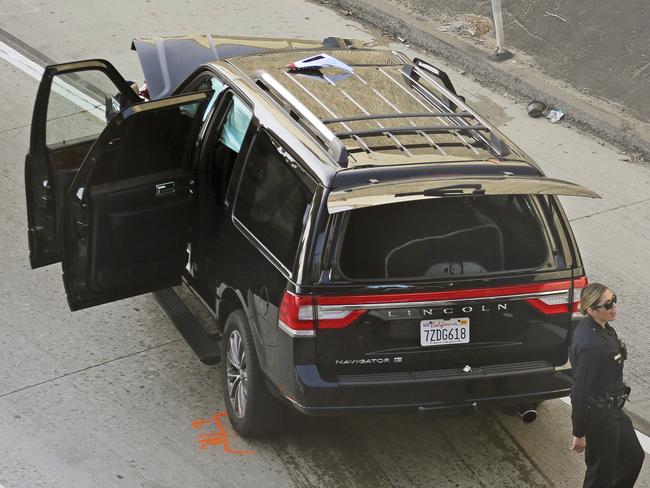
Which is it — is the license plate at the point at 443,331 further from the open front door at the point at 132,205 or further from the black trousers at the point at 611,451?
the open front door at the point at 132,205

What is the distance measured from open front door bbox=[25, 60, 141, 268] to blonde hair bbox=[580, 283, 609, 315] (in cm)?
346

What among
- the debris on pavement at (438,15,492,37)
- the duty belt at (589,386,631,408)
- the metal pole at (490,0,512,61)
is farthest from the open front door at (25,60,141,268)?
the debris on pavement at (438,15,492,37)

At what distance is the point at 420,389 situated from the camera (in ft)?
21.2

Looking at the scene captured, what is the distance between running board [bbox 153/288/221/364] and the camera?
24.8 ft

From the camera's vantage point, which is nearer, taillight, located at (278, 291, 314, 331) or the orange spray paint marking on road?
taillight, located at (278, 291, 314, 331)

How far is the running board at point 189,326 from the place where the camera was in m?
7.56

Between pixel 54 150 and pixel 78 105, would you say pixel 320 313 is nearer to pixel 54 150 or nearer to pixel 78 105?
pixel 54 150

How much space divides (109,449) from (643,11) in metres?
8.60

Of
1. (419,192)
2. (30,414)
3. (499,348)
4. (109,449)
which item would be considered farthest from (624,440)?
(30,414)

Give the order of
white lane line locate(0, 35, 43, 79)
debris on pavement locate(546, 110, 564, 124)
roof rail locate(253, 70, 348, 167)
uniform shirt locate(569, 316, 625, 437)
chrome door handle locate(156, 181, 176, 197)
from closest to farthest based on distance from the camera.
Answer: uniform shirt locate(569, 316, 625, 437) → roof rail locate(253, 70, 348, 167) → chrome door handle locate(156, 181, 176, 197) → debris on pavement locate(546, 110, 564, 124) → white lane line locate(0, 35, 43, 79)

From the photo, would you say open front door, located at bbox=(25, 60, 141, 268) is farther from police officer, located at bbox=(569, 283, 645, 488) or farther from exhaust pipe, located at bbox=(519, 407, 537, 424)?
police officer, located at bbox=(569, 283, 645, 488)

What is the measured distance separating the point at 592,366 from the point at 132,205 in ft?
9.73

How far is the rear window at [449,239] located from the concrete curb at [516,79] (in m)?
5.17

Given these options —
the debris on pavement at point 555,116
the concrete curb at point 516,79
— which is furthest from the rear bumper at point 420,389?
the debris on pavement at point 555,116
